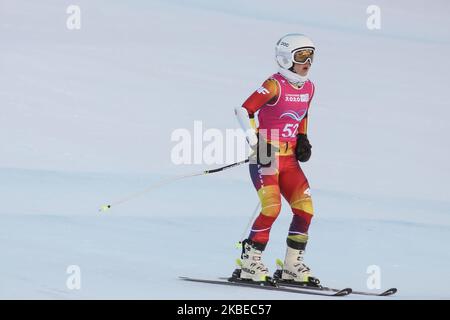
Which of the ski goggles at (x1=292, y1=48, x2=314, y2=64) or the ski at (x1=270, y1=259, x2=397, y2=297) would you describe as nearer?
the ski at (x1=270, y1=259, x2=397, y2=297)

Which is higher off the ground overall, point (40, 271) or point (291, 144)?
point (291, 144)

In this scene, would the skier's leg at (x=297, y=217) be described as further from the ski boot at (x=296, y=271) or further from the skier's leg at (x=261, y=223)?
the skier's leg at (x=261, y=223)

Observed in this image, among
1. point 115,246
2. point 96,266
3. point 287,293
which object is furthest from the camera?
point 115,246

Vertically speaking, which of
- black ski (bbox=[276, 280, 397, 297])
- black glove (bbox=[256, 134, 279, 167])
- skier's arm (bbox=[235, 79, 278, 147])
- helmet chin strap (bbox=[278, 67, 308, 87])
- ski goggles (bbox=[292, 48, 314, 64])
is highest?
ski goggles (bbox=[292, 48, 314, 64])

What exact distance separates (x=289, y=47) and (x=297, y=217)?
1.30 m

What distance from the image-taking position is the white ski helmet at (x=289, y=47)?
11352mm

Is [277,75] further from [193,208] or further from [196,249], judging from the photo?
[193,208]

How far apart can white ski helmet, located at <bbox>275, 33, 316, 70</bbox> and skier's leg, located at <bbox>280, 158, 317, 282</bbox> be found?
75 cm

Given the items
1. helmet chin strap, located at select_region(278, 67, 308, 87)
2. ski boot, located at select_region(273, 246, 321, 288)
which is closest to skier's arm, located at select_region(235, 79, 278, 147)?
helmet chin strap, located at select_region(278, 67, 308, 87)

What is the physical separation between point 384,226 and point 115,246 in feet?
9.67

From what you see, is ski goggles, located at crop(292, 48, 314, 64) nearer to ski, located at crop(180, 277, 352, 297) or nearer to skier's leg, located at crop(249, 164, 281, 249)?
skier's leg, located at crop(249, 164, 281, 249)

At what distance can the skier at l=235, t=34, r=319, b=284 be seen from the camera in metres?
11.4

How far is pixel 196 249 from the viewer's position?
41.8 ft
